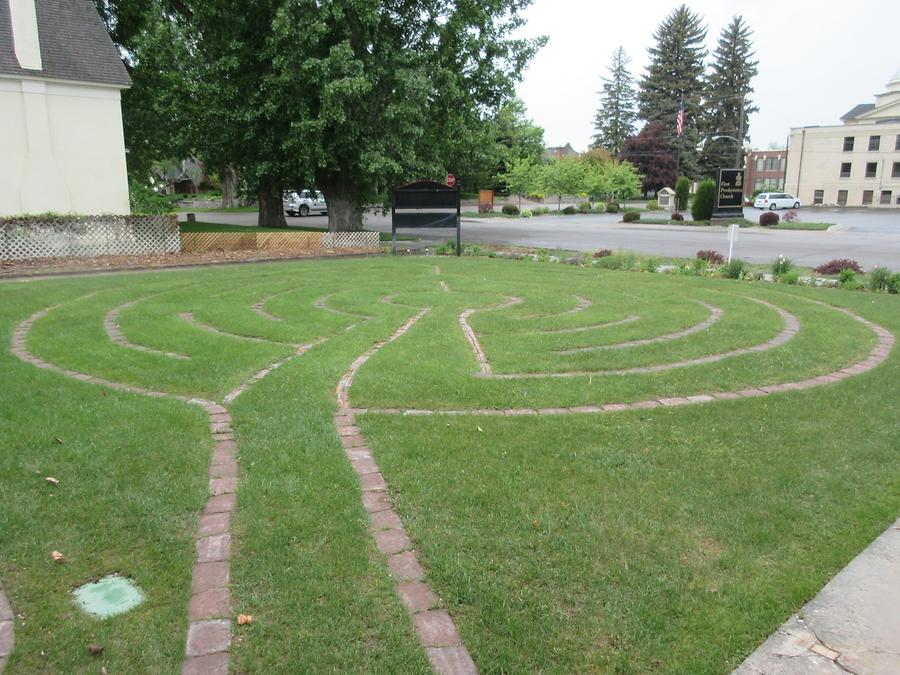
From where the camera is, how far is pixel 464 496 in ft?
12.8

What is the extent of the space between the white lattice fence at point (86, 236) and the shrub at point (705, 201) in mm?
30206

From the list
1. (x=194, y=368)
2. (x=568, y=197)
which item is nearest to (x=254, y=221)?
(x=194, y=368)

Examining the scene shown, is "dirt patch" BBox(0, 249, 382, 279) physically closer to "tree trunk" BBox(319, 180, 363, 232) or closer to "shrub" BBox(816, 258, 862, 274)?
"tree trunk" BBox(319, 180, 363, 232)

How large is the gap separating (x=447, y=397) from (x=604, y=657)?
11.0ft

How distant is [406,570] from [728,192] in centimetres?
4012

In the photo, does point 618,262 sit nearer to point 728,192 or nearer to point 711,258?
point 711,258

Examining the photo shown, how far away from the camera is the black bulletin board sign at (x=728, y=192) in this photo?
3825 centimetres

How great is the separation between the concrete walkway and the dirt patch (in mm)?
15939

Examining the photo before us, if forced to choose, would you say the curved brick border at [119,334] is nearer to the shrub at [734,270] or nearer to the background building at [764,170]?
the shrub at [734,270]

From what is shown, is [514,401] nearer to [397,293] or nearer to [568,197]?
[397,293]

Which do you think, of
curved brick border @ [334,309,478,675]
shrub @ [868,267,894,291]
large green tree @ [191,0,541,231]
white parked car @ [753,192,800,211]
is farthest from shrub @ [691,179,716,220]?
curved brick border @ [334,309,478,675]

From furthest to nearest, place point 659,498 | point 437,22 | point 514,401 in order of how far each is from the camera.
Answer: point 437,22, point 514,401, point 659,498

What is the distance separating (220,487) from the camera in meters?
4.08

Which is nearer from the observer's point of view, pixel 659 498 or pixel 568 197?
pixel 659 498
